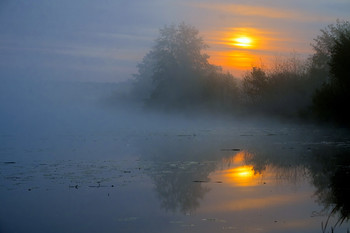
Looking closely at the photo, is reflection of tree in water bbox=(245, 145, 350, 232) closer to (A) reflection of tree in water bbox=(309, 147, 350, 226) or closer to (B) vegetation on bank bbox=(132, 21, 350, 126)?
(A) reflection of tree in water bbox=(309, 147, 350, 226)

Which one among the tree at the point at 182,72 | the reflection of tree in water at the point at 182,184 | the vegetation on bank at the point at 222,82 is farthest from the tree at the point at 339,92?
the tree at the point at 182,72

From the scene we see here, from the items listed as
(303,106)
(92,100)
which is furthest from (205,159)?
(92,100)

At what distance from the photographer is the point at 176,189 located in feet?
48.1

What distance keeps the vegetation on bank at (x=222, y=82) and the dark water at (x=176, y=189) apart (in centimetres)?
2307

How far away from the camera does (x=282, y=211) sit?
11.6 m

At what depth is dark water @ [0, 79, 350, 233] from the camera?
10.8 meters

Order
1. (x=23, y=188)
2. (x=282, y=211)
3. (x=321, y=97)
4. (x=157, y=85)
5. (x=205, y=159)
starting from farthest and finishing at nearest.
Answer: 1. (x=157, y=85)
2. (x=321, y=97)
3. (x=205, y=159)
4. (x=23, y=188)
5. (x=282, y=211)

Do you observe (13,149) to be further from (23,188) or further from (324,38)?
(324,38)

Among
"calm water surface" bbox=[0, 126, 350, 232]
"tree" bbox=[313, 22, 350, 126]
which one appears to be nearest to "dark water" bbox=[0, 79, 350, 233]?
"calm water surface" bbox=[0, 126, 350, 232]

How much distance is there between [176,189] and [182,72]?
167 ft

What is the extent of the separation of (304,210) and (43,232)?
5.47 meters

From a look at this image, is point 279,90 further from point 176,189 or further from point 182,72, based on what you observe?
point 176,189

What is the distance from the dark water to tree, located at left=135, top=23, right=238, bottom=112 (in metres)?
38.0

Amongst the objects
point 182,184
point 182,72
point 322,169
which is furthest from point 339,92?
point 182,72
